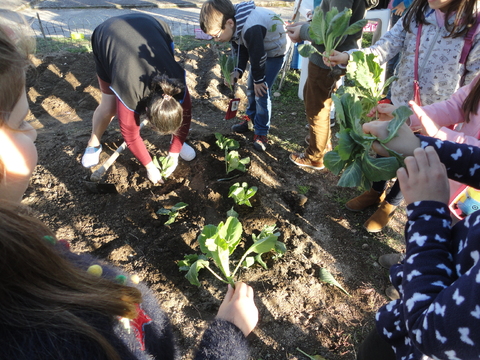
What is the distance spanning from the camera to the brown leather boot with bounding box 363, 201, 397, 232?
97.2 inches

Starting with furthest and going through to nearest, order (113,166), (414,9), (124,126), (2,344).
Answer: (113,166), (124,126), (414,9), (2,344)

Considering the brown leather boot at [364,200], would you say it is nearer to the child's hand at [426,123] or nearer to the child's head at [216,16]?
the child's hand at [426,123]

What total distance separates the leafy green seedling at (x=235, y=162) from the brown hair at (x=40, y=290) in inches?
89.1

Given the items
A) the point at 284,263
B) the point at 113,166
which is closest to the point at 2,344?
the point at 284,263

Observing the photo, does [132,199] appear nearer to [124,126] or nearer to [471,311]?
[124,126]

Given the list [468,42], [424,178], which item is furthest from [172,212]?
[468,42]

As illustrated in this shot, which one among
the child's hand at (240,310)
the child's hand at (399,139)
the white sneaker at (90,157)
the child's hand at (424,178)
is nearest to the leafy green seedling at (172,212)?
the white sneaker at (90,157)

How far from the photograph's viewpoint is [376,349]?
4.56 ft

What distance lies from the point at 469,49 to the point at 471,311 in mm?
1746

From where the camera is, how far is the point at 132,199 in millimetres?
2893

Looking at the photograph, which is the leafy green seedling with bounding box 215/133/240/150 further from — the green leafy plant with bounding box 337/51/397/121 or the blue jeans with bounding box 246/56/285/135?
the green leafy plant with bounding box 337/51/397/121

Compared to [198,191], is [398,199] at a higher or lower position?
higher

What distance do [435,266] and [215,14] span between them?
8.46 feet

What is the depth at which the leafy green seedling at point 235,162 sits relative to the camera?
9.89 feet
